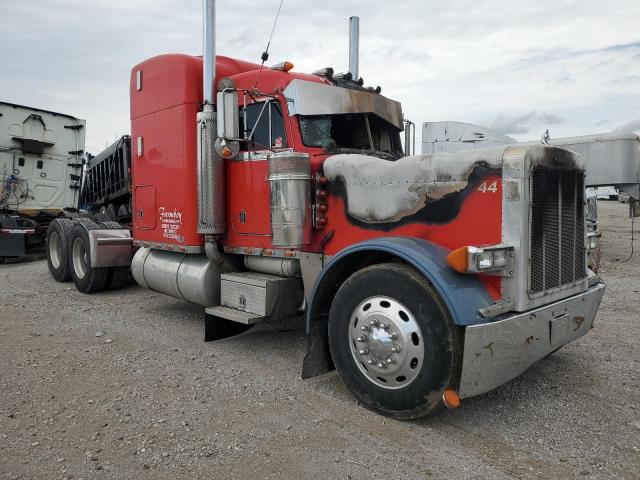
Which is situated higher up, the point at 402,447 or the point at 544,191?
the point at 544,191

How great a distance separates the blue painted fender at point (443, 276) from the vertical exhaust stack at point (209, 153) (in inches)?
82.2

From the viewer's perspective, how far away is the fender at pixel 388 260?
10.7 feet

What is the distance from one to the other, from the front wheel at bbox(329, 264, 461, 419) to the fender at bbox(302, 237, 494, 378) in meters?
0.12

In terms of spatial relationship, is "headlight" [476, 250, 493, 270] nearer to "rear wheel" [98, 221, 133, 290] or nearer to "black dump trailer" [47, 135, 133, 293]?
"black dump trailer" [47, 135, 133, 293]

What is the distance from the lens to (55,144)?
512 inches

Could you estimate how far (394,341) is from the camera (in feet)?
11.6

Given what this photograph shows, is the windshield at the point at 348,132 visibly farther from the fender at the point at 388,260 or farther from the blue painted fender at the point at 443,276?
the blue painted fender at the point at 443,276

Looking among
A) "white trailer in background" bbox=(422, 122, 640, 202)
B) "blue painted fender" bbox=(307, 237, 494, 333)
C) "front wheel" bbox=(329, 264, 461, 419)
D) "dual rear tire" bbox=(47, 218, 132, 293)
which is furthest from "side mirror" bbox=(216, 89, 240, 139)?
"white trailer in background" bbox=(422, 122, 640, 202)

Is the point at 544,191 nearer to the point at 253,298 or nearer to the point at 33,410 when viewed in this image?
the point at 253,298

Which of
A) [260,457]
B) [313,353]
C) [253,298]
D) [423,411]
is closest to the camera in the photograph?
[260,457]

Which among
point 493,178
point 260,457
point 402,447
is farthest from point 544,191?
point 260,457

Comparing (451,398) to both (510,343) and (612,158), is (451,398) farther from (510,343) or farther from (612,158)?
(612,158)

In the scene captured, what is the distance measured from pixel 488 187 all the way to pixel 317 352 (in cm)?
187

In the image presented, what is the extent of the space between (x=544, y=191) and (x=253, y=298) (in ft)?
9.04
